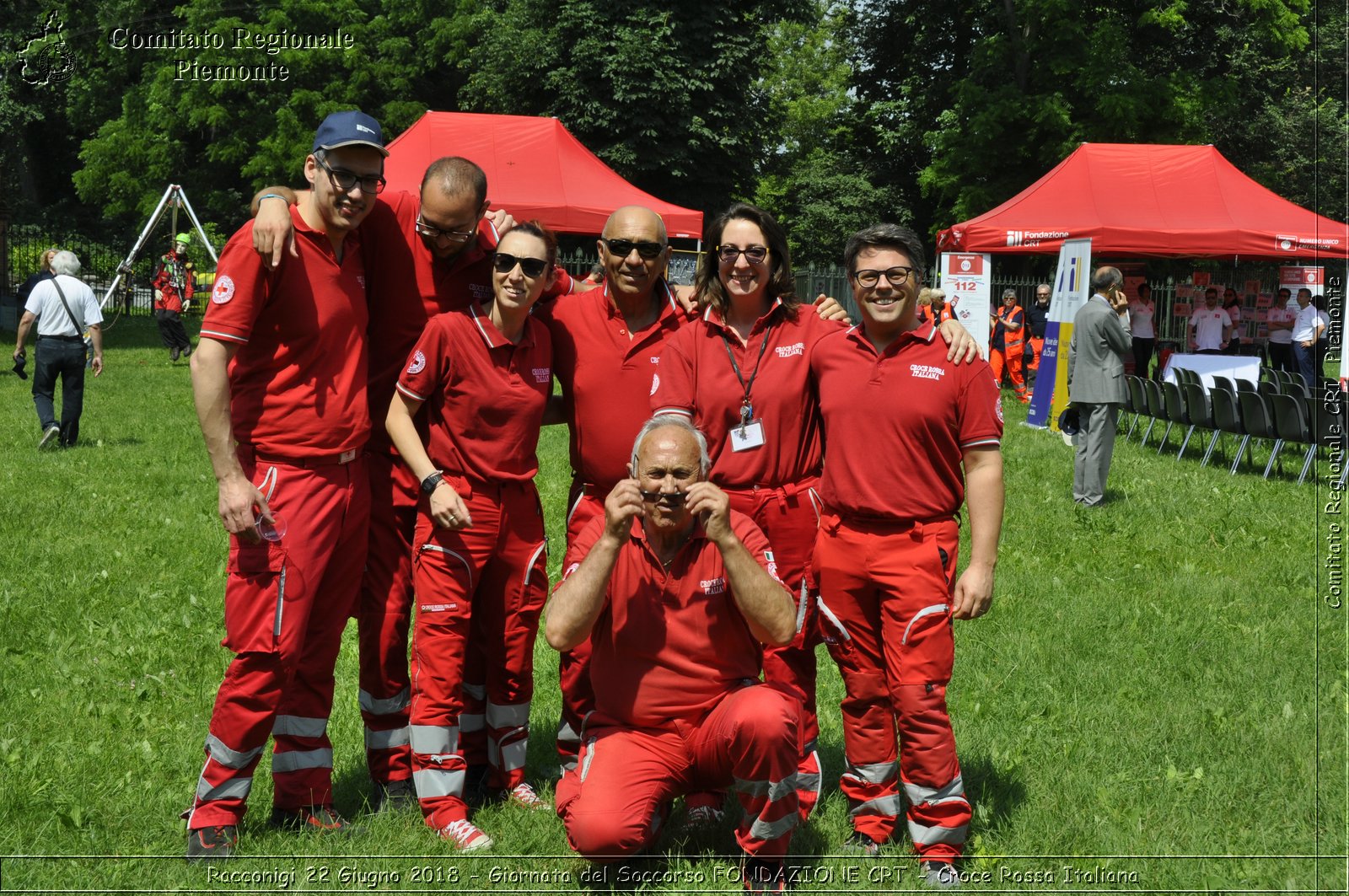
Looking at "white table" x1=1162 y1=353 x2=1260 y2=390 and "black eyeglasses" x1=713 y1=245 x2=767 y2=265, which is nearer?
"black eyeglasses" x1=713 y1=245 x2=767 y2=265

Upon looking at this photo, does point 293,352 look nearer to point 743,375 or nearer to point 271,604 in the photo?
point 271,604

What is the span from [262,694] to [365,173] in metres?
1.79

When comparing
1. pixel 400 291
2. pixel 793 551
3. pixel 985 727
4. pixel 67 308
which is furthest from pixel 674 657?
pixel 67 308

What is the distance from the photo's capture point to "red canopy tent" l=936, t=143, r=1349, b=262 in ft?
66.7

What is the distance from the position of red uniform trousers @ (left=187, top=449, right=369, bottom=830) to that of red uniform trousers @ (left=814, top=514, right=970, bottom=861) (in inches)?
68.1

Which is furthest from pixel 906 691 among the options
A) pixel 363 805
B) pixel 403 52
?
pixel 403 52

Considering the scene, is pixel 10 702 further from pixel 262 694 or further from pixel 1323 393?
pixel 1323 393

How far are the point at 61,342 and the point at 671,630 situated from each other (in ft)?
36.8

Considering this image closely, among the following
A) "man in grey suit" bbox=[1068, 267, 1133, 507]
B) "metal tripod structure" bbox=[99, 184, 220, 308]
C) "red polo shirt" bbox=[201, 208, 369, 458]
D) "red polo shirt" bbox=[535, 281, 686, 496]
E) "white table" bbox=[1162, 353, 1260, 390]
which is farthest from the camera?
"metal tripod structure" bbox=[99, 184, 220, 308]

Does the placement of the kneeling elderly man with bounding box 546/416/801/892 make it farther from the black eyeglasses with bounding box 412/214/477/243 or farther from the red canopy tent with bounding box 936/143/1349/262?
the red canopy tent with bounding box 936/143/1349/262

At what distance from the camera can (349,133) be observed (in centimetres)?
394

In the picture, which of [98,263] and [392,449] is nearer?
[392,449]

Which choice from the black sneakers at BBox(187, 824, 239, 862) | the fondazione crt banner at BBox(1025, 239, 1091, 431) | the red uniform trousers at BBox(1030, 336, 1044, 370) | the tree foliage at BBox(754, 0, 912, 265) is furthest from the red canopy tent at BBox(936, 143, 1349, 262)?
the black sneakers at BBox(187, 824, 239, 862)

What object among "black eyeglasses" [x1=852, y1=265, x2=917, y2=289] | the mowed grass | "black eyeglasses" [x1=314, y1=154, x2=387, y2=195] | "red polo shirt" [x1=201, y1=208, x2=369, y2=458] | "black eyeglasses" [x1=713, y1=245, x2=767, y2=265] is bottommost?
the mowed grass
